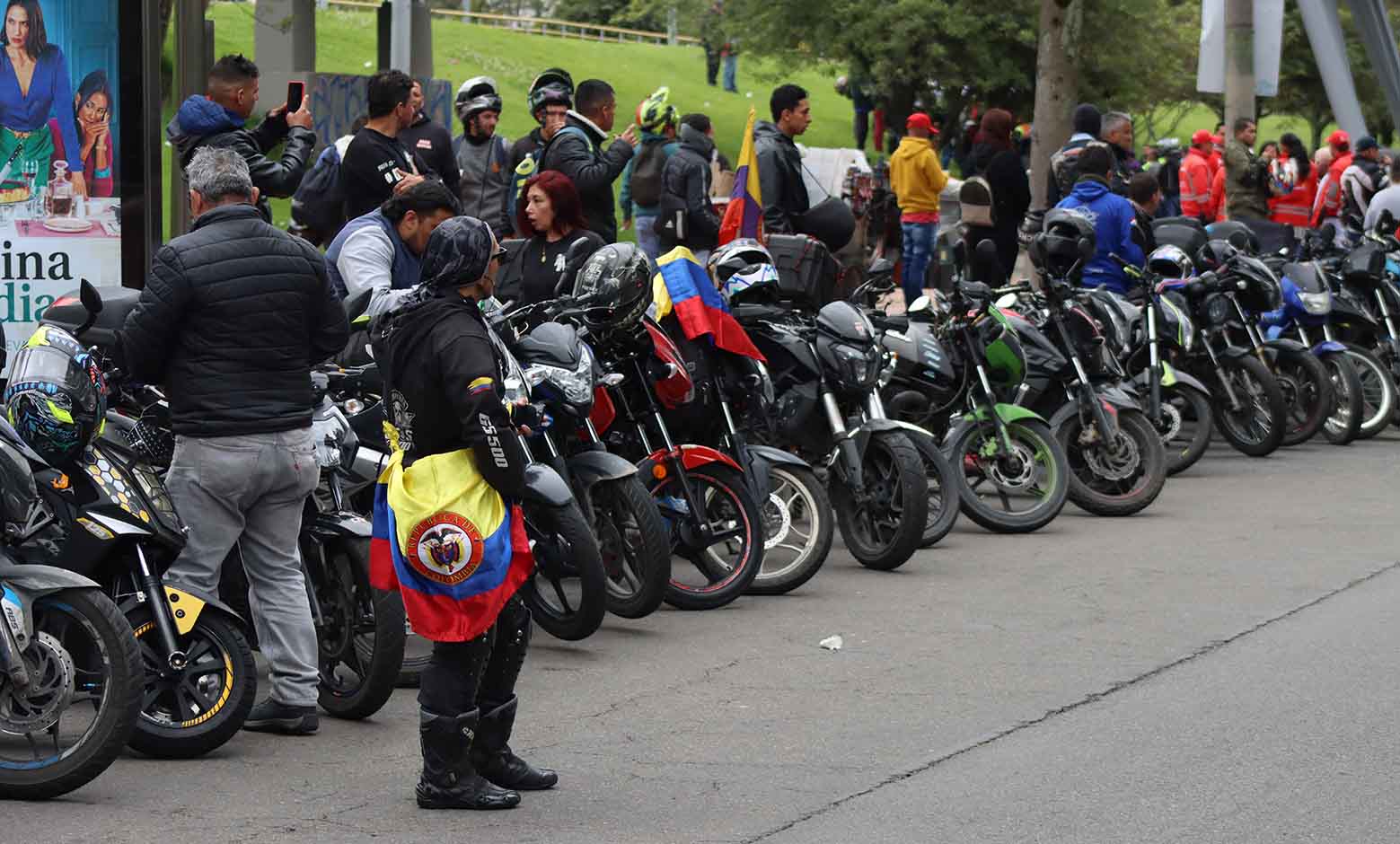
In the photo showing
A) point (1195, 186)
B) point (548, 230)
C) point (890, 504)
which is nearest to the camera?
→ point (548, 230)

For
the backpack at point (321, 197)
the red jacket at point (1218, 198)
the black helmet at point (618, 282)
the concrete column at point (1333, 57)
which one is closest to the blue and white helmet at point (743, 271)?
the black helmet at point (618, 282)

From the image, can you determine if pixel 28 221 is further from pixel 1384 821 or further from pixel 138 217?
pixel 1384 821

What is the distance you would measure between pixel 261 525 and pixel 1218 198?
52.4ft

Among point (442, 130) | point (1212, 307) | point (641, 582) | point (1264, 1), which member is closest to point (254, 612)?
point (641, 582)

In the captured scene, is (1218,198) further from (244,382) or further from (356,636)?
(244,382)

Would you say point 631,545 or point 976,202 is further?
point 976,202

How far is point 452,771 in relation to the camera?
6.16 m

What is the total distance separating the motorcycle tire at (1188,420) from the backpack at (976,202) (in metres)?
4.26

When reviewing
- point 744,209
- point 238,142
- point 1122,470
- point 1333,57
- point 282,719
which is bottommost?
point 282,719

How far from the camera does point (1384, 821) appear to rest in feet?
19.6

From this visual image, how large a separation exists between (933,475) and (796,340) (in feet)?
3.16

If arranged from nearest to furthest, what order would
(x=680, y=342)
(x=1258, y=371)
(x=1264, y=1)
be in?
(x=680, y=342)
(x=1258, y=371)
(x=1264, y=1)

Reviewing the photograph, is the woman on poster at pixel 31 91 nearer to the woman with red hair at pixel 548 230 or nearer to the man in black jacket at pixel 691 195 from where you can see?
the woman with red hair at pixel 548 230

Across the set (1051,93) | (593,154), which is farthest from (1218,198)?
(593,154)
